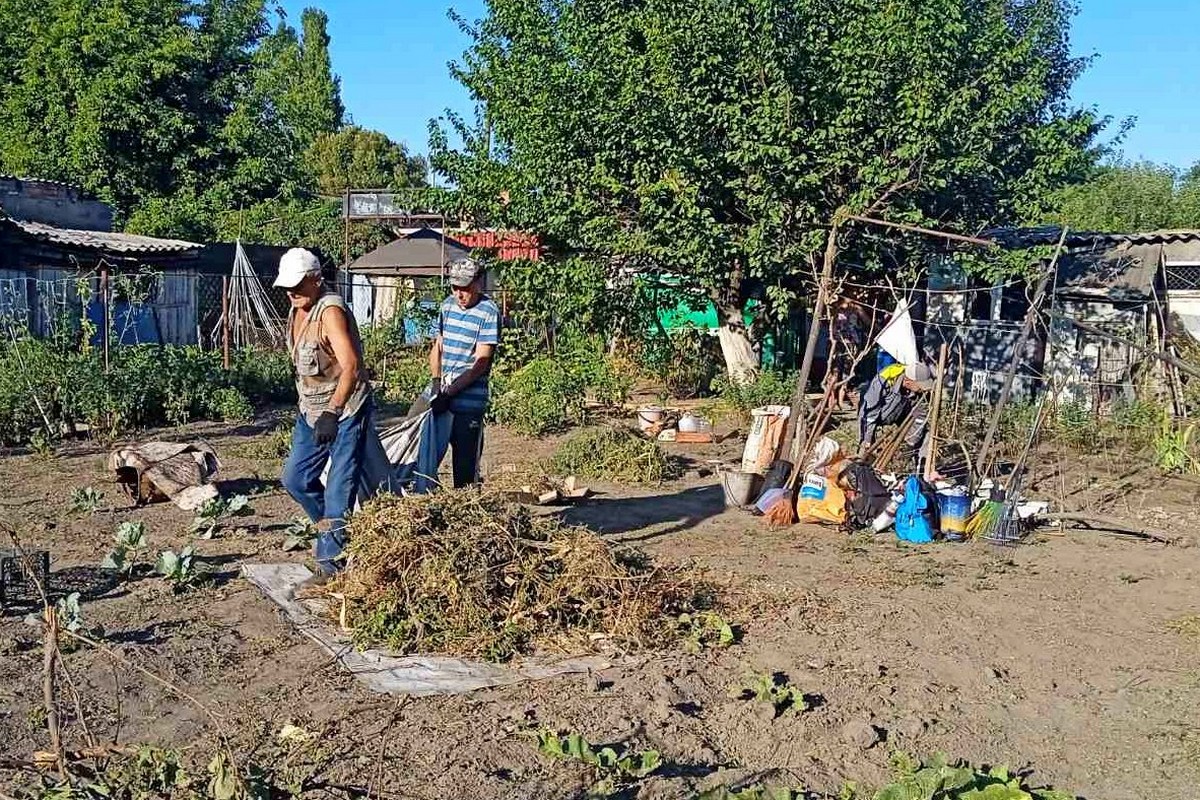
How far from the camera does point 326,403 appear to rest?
5.62 metres

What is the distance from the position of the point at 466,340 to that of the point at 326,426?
1.33 meters

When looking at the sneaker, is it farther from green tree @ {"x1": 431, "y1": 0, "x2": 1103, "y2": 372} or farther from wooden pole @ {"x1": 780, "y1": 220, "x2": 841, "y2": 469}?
green tree @ {"x1": 431, "y1": 0, "x2": 1103, "y2": 372}

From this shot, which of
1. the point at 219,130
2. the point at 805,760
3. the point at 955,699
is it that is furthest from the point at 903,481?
the point at 219,130

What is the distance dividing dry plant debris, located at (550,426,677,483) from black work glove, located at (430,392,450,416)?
3.33 meters

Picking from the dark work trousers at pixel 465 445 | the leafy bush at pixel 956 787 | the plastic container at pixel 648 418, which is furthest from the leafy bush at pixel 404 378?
the leafy bush at pixel 956 787

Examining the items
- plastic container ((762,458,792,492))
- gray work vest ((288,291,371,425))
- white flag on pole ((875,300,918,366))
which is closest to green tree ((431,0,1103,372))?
white flag on pole ((875,300,918,366))

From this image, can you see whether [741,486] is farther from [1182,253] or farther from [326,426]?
[1182,253]

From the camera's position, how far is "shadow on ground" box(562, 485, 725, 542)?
25.8 ft

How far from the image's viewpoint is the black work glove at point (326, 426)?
5559mm

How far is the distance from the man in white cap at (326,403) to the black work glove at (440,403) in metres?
0.82

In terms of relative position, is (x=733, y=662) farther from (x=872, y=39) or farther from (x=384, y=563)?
(x=872, y=39)

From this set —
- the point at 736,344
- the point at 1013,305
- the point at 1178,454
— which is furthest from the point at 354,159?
the point at 1178,454

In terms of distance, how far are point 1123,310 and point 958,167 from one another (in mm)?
3841

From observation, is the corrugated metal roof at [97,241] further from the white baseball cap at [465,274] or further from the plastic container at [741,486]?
the plastic container at [741,486]
